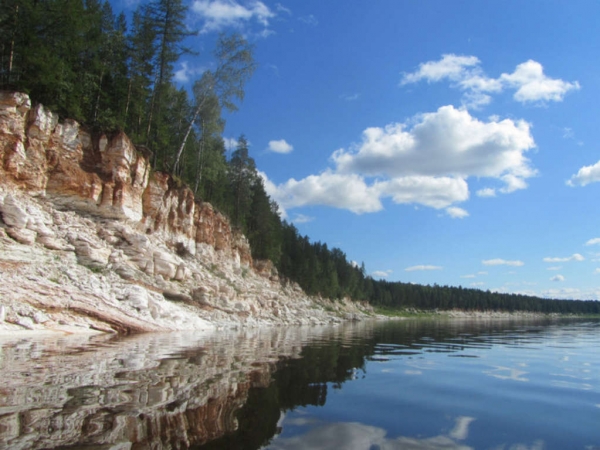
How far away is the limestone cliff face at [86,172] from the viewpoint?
24.0m

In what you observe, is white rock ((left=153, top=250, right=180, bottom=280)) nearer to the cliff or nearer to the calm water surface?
the cliff

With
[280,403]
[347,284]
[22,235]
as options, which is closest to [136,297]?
[22,235]

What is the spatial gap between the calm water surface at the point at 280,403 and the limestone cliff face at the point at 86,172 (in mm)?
17038

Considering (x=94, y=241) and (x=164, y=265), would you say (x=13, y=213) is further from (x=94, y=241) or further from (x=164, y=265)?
(x=164, y=265)

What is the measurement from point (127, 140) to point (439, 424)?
31.1m

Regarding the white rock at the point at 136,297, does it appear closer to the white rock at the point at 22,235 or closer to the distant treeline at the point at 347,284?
the white rock at the point at 22,235

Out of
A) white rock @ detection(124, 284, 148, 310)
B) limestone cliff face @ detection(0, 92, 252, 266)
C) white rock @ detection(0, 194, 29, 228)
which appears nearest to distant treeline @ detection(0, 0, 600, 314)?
limestone cliff face @ detection(0, 92, 252, 266)

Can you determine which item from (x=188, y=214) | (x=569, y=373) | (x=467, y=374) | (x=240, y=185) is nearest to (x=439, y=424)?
(x=467, y=374)

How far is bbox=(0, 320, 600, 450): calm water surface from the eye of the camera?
498cm

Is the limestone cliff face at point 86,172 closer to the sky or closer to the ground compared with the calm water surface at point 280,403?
closer to the sky

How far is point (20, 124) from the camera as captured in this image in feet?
80.0

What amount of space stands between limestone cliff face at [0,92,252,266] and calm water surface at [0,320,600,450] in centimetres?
1704

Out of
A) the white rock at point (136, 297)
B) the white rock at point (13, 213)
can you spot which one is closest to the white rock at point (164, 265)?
the white rock at point (136, 297)

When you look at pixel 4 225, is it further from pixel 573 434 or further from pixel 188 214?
pixel 573 434
